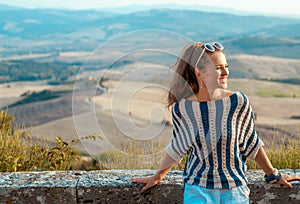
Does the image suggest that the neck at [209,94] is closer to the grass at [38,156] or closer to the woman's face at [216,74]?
the woman's face at [216,74]

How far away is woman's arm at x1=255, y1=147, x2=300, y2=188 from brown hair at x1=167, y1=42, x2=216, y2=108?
58cm

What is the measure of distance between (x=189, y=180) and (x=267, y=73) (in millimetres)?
150798

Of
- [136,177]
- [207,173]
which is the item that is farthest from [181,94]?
[136,177]

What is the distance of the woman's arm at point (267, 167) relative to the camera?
2.64 m

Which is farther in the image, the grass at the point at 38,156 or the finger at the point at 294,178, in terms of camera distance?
the grass at the point at 38,156

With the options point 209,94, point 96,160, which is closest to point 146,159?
point 96,160

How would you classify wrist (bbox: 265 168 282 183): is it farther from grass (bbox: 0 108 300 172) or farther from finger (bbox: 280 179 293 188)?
grass (bbox: 0 108 300 172)

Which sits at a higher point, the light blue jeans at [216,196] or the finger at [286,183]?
the light blue jeans at [216,196]

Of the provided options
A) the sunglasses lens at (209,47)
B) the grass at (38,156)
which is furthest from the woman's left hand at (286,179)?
the grass at (38,156)

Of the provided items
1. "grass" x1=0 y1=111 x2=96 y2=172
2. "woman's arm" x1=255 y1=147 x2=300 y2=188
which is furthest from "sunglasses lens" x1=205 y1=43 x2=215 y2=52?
"grass" x1=0 y1=111 x2=96 y2=172

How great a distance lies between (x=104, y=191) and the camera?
9.47ft

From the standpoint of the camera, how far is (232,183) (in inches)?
93.4

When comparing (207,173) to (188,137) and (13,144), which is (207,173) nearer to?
(188,137)

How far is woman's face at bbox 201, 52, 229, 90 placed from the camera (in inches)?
95.9
